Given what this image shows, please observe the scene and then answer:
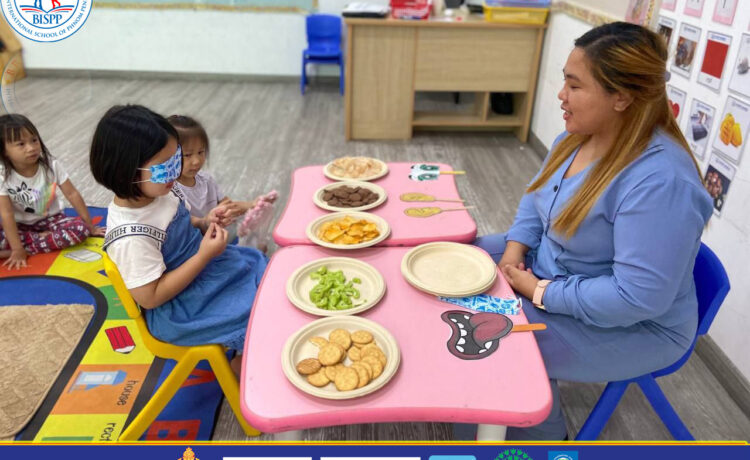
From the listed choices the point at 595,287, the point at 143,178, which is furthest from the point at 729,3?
the point at 143,178

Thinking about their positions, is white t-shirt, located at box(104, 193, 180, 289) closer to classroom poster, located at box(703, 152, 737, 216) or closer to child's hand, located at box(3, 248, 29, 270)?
child's hand, located at box(3, 248, 29, 270)

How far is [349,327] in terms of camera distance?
1.11 meters

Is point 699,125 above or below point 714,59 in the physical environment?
below

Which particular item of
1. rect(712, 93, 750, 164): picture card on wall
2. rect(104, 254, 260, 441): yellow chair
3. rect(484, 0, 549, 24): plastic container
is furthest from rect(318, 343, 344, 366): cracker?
rect(484, 0, 549, 24): plastic container

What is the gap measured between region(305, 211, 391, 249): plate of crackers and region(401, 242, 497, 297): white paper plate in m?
0.14

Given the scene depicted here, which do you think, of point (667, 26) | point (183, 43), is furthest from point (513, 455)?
point (183, 43)

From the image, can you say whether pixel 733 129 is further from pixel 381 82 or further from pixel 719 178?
pixel 381 82

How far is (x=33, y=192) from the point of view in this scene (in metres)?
2.49

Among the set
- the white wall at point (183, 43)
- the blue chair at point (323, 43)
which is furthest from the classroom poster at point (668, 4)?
the white wall at point (183, 43)

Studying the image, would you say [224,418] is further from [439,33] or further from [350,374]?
[439,33]

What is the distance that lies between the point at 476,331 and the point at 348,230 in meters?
0.51

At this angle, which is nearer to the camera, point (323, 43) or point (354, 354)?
point (354, 354)

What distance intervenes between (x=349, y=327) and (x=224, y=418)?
86 cm

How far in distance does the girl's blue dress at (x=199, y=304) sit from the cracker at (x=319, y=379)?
21.3 inches
